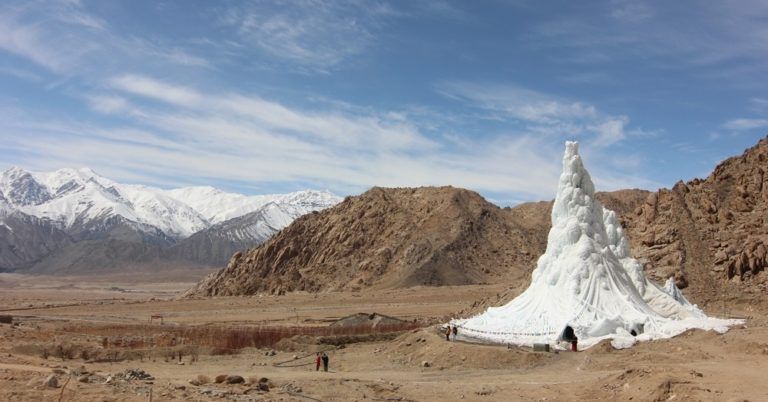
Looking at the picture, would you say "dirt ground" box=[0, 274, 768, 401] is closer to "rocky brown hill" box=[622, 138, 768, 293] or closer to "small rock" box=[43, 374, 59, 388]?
"small rock" box=[43, 374, 59, 388]

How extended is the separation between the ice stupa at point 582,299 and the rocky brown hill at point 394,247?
44449mm

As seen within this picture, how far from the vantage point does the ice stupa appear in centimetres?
2711

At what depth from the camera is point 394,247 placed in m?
86.8

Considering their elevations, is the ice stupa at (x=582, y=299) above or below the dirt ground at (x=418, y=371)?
above

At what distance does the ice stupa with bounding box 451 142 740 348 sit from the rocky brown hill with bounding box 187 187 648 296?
146 ft

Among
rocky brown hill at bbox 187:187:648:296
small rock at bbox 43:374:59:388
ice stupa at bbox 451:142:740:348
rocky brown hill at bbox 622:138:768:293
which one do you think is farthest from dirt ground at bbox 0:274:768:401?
rocky brown hill at bbox 187:187:648:296

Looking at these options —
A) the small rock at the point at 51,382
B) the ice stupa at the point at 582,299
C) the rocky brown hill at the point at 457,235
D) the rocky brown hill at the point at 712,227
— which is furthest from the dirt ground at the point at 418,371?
the rocky brown hill at the point at 457,235

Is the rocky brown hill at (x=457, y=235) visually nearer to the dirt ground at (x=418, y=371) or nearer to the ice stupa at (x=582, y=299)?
the dirt ground at (x=418, y=371)

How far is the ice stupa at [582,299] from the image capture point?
Answer: 88.9ft

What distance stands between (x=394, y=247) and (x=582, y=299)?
5844 cm

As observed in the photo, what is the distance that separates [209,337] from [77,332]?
869 cm

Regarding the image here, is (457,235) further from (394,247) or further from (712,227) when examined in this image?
(712,227)

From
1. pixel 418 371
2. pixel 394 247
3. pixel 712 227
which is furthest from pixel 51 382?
pixel 394 247

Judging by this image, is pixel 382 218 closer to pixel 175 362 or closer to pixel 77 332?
pixel 77 332
